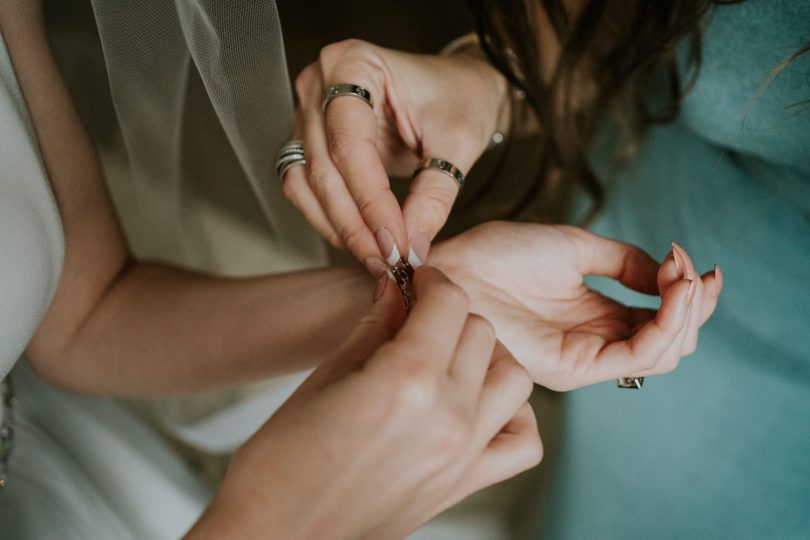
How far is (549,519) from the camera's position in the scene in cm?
79

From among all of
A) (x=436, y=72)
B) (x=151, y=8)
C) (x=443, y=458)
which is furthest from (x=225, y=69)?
(x=443, y=458)

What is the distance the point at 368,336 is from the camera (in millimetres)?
446

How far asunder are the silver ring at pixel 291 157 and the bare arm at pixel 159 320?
17 centimetres

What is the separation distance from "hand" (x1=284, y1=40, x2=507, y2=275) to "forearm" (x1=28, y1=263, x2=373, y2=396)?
0.13 meters

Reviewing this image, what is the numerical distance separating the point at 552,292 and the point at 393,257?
8.6 inches

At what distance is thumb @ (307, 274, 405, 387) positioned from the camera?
0.42 metres

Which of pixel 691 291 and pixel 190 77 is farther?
pixel 190 77

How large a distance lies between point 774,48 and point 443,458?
0.63 meters

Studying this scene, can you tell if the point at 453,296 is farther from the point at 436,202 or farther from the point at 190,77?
the point at 190,77

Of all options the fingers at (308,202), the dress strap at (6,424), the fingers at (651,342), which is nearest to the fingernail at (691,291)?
the fingers at (651,342)

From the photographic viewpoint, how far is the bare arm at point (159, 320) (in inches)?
28.8

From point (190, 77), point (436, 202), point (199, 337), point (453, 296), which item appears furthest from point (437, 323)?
point (190, 77)

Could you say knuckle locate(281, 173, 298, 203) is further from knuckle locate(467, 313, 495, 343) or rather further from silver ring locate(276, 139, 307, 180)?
knuckle locate(467, 313, 495, 343)

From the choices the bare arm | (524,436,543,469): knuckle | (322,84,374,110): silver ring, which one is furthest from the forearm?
(524,436,543,469): knuckle
